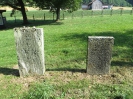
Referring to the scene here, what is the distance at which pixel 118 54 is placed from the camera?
22.2ft

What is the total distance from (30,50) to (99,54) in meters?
1.85

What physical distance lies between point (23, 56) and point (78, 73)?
1.59 m

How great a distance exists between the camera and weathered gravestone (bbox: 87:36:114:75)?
16.3ft

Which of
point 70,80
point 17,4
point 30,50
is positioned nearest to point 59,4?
point 17,4

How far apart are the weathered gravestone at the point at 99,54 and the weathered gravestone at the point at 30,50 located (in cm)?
131

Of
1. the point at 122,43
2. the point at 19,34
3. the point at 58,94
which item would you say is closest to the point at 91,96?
the point at 58,94

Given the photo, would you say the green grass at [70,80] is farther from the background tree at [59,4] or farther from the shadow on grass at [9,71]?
the background tree at [59,4]

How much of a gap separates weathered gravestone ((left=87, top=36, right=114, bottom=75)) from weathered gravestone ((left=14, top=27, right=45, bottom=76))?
51.4 inches

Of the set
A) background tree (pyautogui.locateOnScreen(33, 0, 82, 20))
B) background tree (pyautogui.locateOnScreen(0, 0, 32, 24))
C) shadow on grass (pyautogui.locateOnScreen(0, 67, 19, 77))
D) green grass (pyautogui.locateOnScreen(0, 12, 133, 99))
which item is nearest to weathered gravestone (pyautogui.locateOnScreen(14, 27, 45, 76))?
green grass (pyautogui.locateOnScreen(0, 12, 133, 99))

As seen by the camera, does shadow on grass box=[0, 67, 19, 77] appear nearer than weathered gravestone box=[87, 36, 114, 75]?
No

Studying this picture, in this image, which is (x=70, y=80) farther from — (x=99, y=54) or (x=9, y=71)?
(x=9, y=71)

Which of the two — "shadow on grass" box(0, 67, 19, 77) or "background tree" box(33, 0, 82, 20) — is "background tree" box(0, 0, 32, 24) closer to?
"background tree" box(33, 0, 82, 20)

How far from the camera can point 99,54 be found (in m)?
5.11

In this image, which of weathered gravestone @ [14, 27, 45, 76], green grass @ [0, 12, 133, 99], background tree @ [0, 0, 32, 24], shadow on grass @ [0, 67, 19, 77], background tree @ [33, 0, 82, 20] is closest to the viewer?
green grass @ [0, 12, 133, 99]
